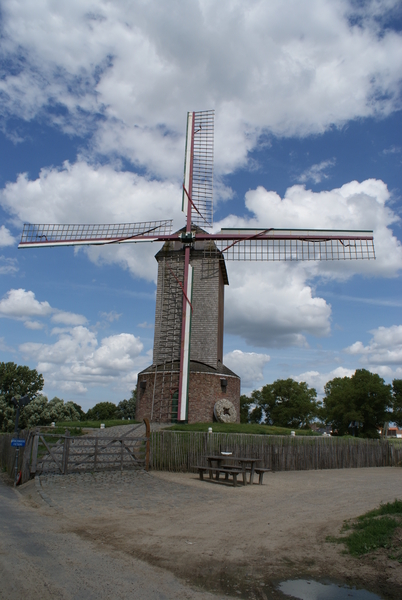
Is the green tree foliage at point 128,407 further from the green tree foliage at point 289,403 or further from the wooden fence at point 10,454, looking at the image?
the wooden fence at point 10,454

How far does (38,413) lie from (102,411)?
33.6m

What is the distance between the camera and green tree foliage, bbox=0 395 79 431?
1587 inches

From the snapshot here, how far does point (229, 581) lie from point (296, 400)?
158 ft

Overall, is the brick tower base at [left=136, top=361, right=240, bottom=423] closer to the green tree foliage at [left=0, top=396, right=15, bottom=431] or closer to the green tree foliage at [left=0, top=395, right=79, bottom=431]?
the green tree foliage at [left=0, top=395, right=79, bottom=431]

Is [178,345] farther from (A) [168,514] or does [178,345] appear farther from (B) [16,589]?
(B) [16,589]

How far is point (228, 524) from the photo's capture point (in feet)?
25.4

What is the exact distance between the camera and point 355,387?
43969 millimetres

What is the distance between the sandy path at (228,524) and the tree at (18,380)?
125 ft

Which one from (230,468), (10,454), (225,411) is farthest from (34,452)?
(225,411)

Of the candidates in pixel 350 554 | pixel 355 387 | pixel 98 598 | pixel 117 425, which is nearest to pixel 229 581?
pixel 98 598

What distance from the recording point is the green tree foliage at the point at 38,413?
4031cm

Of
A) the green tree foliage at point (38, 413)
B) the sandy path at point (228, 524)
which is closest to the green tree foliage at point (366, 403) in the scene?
the green tree foliage at point (38, 413)

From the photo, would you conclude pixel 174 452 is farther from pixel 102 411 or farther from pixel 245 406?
pixel 102 411

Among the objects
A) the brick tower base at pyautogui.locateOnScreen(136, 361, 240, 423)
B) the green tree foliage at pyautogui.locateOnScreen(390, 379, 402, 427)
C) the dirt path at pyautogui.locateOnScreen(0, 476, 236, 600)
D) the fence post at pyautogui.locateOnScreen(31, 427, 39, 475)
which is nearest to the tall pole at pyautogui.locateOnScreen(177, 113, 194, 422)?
the brick tower base at pyautogui.locateOnScreen(136, 361, 240, 423)
